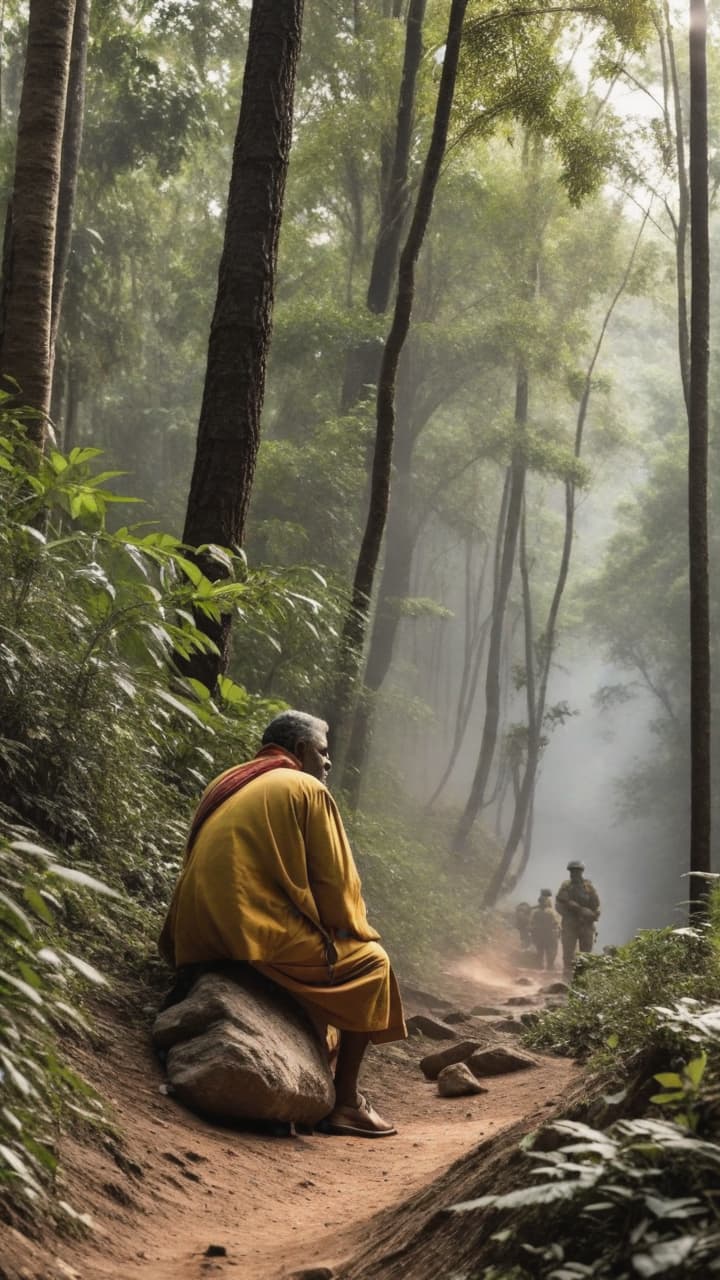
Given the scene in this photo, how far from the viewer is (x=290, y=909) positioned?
4.94m

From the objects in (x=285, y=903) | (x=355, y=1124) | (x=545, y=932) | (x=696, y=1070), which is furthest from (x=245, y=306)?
(x=545, y=932)

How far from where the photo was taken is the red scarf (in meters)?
5.10

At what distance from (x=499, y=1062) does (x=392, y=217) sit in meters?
14.7

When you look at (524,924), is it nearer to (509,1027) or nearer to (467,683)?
(509,1027)

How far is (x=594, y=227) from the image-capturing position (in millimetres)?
29828

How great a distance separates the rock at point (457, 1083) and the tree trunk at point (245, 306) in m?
2.78

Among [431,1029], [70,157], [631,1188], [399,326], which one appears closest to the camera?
[631,1188]

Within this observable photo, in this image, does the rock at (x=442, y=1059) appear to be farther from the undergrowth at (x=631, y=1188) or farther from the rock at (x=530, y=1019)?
the undergrowth at (x=631, y=1188)

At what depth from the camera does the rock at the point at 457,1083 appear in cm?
690

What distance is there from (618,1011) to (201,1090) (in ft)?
12.3

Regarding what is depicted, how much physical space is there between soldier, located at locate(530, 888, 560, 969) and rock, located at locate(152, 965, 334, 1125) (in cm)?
1950

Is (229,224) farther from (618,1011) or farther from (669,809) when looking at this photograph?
(669,809)

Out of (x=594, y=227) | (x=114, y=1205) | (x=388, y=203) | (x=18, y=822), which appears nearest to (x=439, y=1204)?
(x=114, y=1205)

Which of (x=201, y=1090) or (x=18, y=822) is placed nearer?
(x=201, y=1090)
